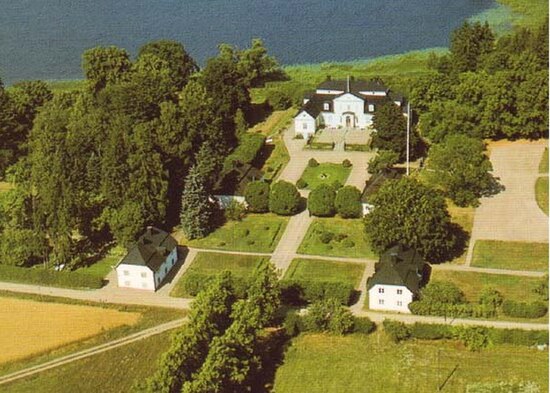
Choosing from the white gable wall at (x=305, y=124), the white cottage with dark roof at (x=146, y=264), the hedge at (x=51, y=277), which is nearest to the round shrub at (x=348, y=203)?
the white cottage with dark roof at (x=146, y=264)

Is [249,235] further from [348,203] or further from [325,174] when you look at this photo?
[325,174]

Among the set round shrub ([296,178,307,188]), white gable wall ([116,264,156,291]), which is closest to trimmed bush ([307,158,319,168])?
round shrub ([296,178,307,188])

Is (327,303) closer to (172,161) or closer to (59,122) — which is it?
(172,161)

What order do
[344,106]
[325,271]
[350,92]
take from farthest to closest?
[344,106], [350,92], [325,271]

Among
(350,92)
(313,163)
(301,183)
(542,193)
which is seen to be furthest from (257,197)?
(542,193)

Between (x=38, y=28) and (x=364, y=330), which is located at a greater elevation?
(x=38, y=28)

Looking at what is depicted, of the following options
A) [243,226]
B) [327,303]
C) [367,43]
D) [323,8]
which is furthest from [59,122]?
[323,8]

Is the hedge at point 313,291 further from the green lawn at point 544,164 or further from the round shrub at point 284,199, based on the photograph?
the green lawn at point 544,164
